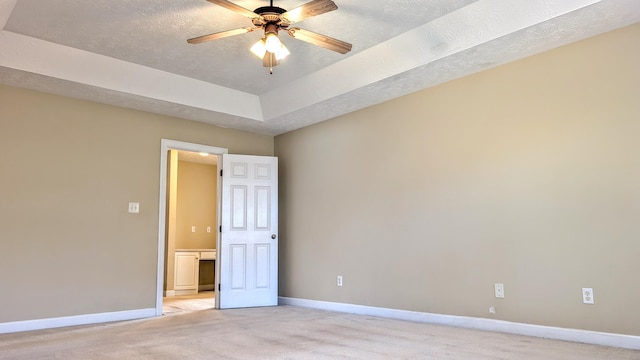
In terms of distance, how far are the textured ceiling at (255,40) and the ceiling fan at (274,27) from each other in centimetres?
34

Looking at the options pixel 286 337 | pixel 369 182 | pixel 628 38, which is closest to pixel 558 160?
pixel 628 38

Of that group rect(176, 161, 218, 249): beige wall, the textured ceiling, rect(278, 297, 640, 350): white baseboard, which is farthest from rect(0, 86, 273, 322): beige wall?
rect(176, 161, 218, 249): beige wall

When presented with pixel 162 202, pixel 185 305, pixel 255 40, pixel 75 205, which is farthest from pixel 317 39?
pixel 185 305

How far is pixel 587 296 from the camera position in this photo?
333cm

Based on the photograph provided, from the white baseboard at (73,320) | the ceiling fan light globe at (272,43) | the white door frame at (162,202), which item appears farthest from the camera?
the white door frame at (162,202)

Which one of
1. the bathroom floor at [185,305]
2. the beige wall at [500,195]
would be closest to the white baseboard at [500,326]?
the beige wall at [500,195]

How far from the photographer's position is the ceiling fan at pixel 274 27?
2848 mm

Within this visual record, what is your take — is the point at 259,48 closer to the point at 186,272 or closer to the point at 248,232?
the point at 248,232

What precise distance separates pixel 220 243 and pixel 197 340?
2.10 m

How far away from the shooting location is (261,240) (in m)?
5.82

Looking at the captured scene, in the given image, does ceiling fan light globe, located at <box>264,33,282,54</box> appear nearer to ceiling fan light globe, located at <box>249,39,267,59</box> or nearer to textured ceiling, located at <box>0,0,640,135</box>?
ceiling fan light globe, located at <box>249,39,267,59</box>

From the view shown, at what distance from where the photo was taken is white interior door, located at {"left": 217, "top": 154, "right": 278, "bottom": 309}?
5.56m

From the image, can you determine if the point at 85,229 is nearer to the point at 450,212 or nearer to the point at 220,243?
the point at 220,243

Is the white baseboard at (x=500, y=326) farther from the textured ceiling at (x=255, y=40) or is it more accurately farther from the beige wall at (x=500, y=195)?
the textured ceiling at (x=255, y=40)
